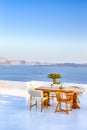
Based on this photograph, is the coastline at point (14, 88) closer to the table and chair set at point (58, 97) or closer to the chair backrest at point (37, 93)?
the table and chair set at point (58, 97)

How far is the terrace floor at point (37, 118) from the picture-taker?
4.72m

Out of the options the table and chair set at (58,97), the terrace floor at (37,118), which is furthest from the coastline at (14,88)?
the table and chair set at (58,97)

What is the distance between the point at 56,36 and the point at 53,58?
4.60m

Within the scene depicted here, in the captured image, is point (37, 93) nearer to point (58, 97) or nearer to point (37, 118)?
point (58, 97)

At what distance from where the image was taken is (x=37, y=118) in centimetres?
537

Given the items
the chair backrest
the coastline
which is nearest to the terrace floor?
the chair backrest

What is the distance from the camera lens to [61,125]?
4.85m

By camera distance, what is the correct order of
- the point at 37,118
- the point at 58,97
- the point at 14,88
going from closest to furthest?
the point at 37,118 < the point at 58,97 < the point at 14,88

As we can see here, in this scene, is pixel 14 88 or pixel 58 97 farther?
pixel 14 88

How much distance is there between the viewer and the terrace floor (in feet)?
15.5

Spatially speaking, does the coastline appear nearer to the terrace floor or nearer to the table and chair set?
the terrace floor

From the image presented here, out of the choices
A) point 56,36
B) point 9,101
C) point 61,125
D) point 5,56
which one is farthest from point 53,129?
point 56,36

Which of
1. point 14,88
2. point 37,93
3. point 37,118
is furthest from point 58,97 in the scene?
point 14,88

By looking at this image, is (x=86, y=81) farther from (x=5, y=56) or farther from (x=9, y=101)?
(x=9, y=101)
